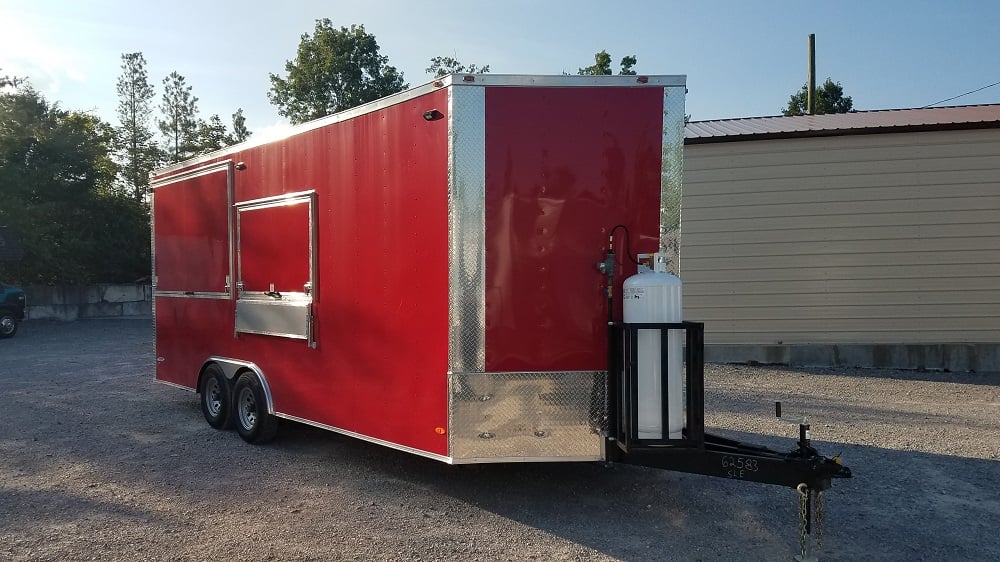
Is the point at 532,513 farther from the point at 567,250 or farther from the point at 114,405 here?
the point at 114,405

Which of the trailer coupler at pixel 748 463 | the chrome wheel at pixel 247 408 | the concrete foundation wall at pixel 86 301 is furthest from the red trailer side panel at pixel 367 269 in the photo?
the concrete foundation wall at pixel 86 301

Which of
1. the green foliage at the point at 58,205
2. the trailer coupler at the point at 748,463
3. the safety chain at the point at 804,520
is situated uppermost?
the green foliage at the point at 58,205

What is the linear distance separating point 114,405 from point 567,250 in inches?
276

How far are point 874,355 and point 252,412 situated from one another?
9572mm

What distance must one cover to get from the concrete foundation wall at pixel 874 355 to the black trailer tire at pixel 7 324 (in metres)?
17.4

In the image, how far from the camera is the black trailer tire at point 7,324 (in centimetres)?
1725

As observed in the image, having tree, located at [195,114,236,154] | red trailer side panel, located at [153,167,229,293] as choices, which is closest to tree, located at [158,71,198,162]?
tree, located at [195,114,236,154]

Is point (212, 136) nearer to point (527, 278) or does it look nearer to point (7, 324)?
point (7, 324)

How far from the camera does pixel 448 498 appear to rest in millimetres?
5012

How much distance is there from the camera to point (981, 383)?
9820 millimetres

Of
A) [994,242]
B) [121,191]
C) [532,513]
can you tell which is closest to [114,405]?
[532,513]

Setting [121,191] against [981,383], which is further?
[121,191]

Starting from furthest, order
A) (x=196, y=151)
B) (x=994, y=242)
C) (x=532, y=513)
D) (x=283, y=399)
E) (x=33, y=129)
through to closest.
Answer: (x=196, y=151), (x=33, y=129), (x=994, y=242), (x=283, y=399), (x=532, y=513)

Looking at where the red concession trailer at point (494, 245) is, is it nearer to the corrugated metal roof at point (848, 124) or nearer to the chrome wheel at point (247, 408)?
the chrome wheel at point (247, 408)
